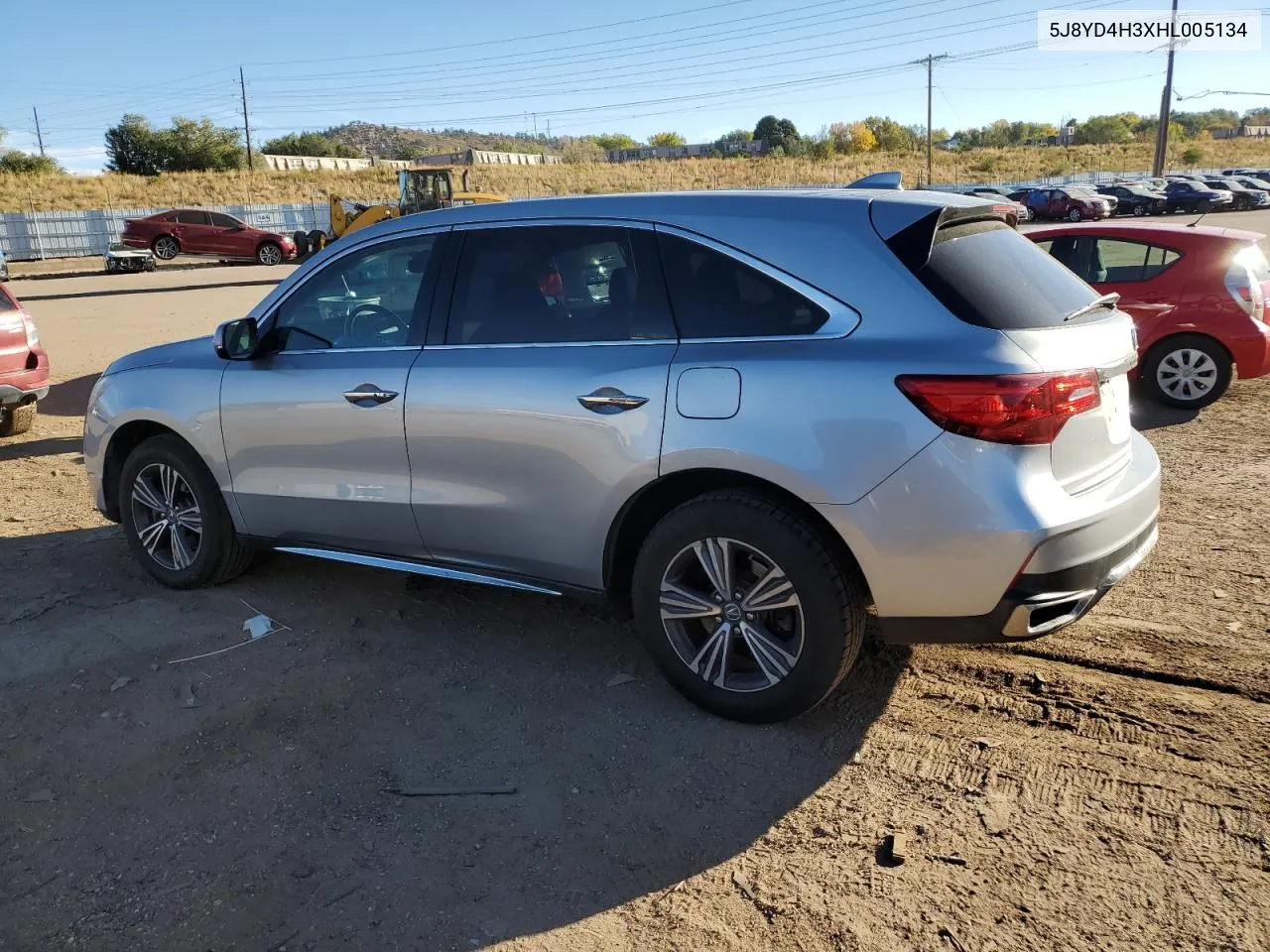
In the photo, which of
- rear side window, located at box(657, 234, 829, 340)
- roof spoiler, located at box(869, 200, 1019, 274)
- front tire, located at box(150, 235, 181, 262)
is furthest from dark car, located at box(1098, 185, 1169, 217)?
rear side window, located at box(657, 234, 829, 340)

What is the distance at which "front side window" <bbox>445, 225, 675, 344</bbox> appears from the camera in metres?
3.71

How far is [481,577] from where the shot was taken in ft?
13.6

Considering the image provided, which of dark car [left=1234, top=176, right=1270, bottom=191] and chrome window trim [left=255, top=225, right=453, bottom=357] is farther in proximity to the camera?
dark car [left=1234, top=176, right=1270, bottom=191]

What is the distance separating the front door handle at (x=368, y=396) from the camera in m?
4.18

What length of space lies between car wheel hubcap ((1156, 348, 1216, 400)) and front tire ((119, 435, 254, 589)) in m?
7.19

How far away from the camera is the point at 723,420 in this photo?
11.1ft

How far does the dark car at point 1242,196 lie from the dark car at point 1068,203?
5830 millimetres

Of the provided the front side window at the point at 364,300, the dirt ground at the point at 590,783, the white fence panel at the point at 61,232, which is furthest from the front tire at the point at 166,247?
the front side window at the point at 364,300

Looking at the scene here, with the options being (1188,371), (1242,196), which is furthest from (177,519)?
(1242,196)

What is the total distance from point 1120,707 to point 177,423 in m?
4.24

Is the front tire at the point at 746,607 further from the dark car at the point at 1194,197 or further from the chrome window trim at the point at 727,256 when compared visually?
the dark car at the point at 1194,197

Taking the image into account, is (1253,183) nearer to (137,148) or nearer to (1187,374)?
(1187,374)

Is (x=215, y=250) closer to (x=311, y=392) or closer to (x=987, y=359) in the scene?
(x=311, y=392)

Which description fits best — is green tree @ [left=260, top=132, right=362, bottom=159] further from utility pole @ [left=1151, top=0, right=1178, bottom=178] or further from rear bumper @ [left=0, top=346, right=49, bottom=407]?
rear bumper @ [left=0, top=346, right=49, bottom=407]
